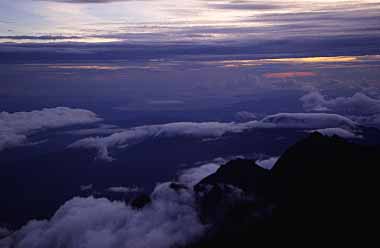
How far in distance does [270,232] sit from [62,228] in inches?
3448

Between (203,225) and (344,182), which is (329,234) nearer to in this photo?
(344,182)

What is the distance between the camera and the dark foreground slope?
401ft

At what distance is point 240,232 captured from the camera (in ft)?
447

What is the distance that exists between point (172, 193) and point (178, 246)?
41.6m

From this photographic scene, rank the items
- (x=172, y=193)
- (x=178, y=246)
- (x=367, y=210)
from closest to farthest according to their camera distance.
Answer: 1. (x=367, y=210)
2. (x=178, y=246)
3. (x=172, y=193)

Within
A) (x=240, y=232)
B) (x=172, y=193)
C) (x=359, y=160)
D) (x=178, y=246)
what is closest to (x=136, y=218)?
(x=172, y=193)

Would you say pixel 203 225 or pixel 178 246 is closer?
pixel 178 246

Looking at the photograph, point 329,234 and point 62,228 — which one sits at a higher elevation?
point 329,234

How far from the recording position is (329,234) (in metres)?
117

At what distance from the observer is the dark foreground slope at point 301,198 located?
401ft

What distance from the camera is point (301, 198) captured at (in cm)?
14025

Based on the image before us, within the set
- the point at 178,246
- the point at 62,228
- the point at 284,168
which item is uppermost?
the point at 284,168

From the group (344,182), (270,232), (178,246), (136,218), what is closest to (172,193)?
(136,218)

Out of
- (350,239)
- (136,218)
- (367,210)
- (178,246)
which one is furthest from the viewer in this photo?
(136,218)
